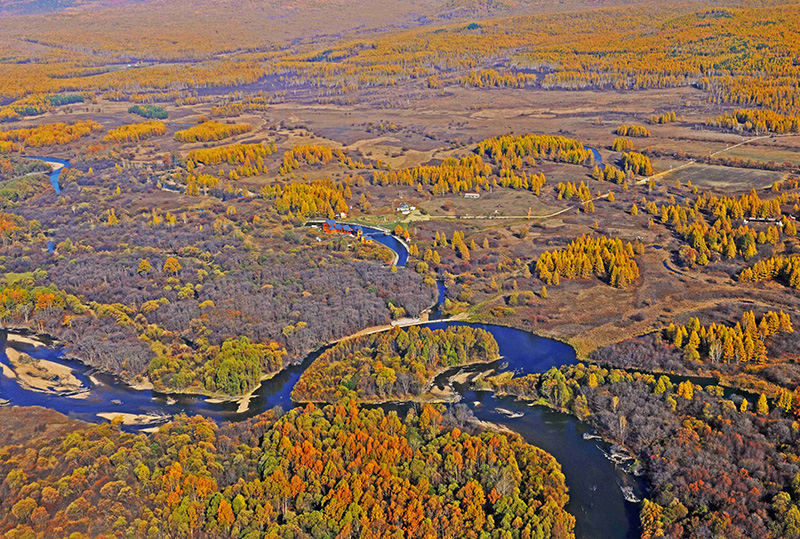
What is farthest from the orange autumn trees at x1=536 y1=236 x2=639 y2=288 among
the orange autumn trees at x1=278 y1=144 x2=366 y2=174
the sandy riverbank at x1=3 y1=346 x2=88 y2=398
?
the orange autumn trees at x1=278 y1=144 x2=366 y2=174

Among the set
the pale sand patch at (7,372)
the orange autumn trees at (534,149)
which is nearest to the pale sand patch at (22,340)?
the pale sand patch at (7,372)

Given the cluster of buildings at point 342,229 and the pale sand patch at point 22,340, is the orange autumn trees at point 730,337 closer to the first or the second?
the cluster of buildings at point 342,229

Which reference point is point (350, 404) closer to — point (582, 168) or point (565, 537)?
point (565, 537)

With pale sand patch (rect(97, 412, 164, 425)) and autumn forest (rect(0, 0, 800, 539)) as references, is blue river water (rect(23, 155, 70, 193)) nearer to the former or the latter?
autumn forest (rect(0, 0, 800, 539))

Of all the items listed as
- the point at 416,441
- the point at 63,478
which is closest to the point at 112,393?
the point at 63,478

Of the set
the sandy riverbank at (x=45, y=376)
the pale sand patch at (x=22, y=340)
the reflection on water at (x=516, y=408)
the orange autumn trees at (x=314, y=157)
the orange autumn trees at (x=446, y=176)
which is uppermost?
the orange autumn trees at (x=314, y=157)
